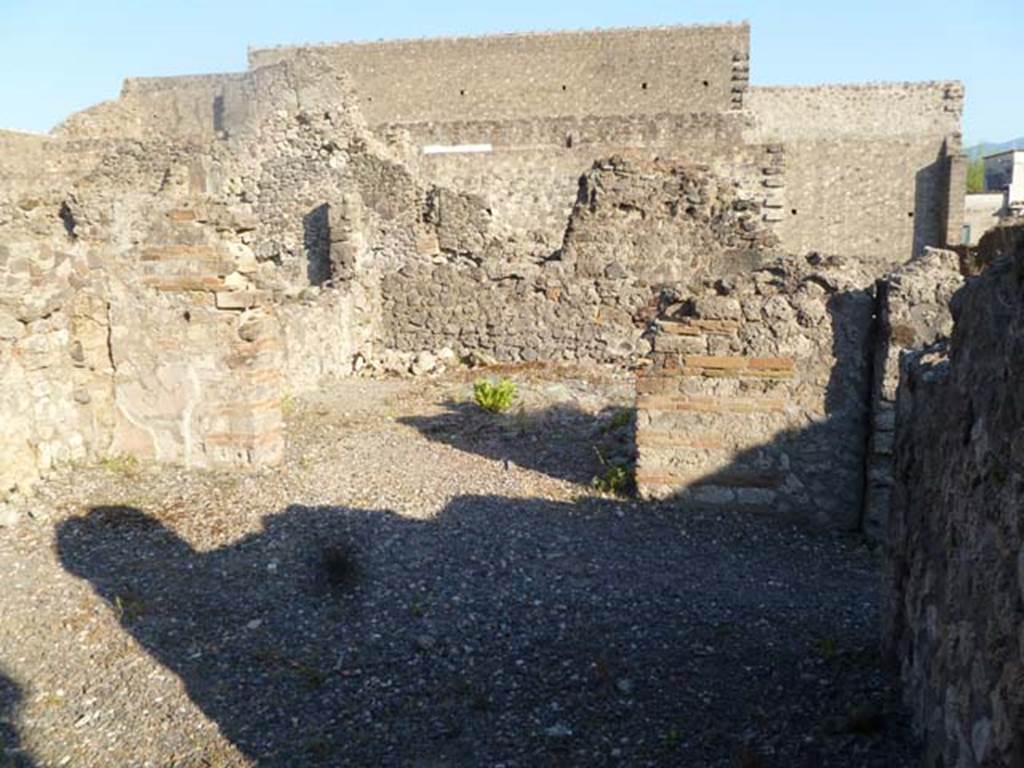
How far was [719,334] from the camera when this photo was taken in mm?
5758

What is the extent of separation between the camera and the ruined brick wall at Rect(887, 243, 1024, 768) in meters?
2.08

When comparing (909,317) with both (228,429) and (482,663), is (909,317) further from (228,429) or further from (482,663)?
(228,429)

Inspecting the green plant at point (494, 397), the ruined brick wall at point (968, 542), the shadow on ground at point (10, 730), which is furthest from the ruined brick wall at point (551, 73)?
the ruined brick wall at point (968, 542)

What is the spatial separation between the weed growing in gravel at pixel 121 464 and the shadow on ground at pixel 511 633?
0.78 m

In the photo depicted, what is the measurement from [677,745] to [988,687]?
1.30 metres

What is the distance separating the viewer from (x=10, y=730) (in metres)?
3.50

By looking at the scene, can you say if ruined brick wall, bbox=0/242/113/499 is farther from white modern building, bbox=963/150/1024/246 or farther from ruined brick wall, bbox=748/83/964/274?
white modern building, bbox=963/150/1024/246

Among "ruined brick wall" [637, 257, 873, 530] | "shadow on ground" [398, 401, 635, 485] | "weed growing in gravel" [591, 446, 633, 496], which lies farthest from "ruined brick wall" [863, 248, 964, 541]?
"shadow on ground" [398, 401, 635, 485]

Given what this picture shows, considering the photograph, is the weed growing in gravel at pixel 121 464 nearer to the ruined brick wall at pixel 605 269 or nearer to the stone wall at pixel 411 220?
the stone wall at pixel 411 220

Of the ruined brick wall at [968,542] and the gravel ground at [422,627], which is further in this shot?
the gravel ground at [422,627]

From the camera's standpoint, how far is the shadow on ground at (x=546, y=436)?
682 centimetres

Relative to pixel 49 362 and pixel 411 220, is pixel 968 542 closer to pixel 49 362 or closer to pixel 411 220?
pixel 49 362

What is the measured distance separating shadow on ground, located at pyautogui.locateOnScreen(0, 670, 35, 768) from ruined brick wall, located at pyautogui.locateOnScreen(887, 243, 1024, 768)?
318 centimetres

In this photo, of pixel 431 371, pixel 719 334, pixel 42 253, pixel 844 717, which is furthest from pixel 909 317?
pixel 431 371
